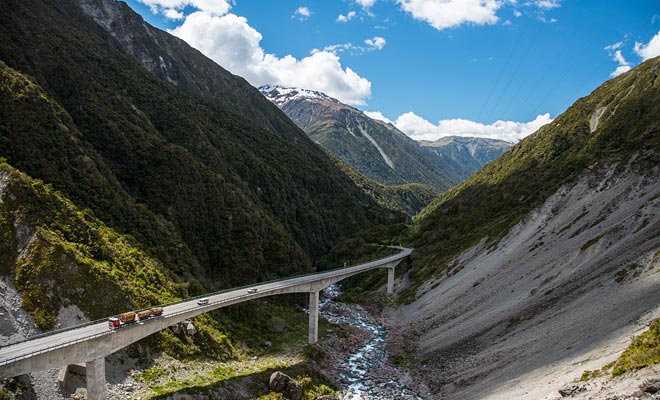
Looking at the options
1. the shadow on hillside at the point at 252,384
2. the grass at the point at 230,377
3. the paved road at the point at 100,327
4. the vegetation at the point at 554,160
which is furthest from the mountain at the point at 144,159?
the vegetation at the point at 554,160

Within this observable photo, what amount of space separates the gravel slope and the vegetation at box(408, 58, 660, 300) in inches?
168

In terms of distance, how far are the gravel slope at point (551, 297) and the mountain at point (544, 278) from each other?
0.16m

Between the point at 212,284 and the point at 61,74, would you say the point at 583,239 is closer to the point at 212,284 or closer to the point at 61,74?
the point at 212,284

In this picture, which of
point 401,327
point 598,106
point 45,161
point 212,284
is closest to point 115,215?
point 45,161

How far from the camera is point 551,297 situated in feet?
148

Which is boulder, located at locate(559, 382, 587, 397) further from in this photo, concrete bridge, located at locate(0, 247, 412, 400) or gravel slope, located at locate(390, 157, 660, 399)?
concrete bridge, located at locate(0, 247, 412, 400)

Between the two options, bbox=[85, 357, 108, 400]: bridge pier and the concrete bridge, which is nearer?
the concrete bridge

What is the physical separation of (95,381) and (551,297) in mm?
42704

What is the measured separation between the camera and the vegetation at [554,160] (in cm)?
7469

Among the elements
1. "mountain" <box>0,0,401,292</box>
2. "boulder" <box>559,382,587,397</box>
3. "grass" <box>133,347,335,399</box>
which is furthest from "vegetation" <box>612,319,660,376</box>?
"mountain" <box>0,0,401,292</box>

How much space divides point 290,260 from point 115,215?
36.8 metres

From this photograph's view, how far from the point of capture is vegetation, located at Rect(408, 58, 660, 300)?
74688 mm

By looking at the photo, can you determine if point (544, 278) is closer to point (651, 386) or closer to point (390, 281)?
point (651, 386)

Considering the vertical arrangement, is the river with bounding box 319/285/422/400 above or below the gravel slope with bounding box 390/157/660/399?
below
